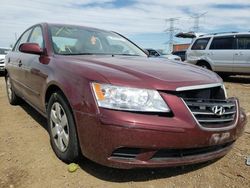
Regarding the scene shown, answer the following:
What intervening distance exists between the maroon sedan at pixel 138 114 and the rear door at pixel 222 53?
887 cm

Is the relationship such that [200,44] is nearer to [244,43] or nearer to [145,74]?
[244,43]

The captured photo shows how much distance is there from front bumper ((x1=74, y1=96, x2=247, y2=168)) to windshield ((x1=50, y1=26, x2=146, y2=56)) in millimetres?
1350

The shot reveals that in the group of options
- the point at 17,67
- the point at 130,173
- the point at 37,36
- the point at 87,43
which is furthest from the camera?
the point at 17,67

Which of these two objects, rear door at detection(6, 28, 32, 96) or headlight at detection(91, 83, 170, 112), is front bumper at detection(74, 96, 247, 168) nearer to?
headlight at detection(91, 83, 170, 112)

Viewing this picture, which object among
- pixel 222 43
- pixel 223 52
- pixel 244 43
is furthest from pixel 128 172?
pixel 222 43

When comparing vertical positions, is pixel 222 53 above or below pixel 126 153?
below

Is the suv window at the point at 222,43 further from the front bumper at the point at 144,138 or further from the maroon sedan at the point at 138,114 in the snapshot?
the front bumper at the point at 144,138

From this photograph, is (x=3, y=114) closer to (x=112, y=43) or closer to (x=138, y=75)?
(x=112, y=43)

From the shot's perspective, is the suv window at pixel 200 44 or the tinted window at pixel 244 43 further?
the suv window at pixel 200 44

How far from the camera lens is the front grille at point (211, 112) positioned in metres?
2.78

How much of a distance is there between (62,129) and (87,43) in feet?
4.44

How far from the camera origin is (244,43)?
11.3 m

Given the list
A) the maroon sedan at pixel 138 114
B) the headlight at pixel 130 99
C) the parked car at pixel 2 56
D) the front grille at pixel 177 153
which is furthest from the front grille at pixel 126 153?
the parked car at pixel 2 56

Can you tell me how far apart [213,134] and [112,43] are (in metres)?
2.23
